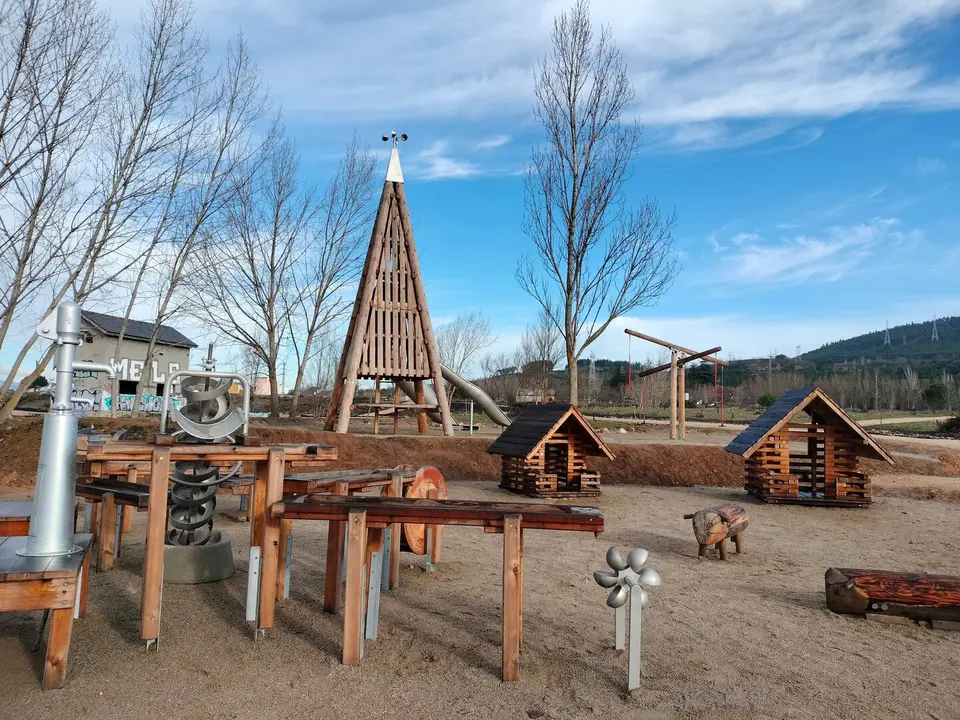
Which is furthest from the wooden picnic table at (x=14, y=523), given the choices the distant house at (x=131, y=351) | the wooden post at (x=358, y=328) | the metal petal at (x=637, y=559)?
the distant house at (x=131, y=351)

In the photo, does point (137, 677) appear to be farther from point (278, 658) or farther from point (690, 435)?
point (690, 435)

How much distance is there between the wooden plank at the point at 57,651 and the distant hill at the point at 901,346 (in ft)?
358

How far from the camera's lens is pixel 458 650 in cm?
470

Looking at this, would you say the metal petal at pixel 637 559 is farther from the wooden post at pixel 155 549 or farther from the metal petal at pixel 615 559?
the wooden post at pixel 155 549

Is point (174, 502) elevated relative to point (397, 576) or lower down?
elevated

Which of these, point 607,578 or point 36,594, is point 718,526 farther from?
point 36,594

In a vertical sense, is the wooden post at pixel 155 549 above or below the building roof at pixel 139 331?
below

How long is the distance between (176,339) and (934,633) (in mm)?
46511

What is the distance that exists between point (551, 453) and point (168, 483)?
30.3 ft

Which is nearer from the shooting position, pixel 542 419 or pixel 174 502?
pixel 174 502

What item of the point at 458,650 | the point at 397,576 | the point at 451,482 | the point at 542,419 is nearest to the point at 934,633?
the point at 458,650

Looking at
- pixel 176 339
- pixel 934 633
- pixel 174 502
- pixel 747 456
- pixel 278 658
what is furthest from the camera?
pixel 176 339

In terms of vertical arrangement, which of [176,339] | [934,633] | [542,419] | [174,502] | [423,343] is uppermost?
[176,339]

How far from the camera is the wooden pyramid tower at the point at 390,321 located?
17328 mm
